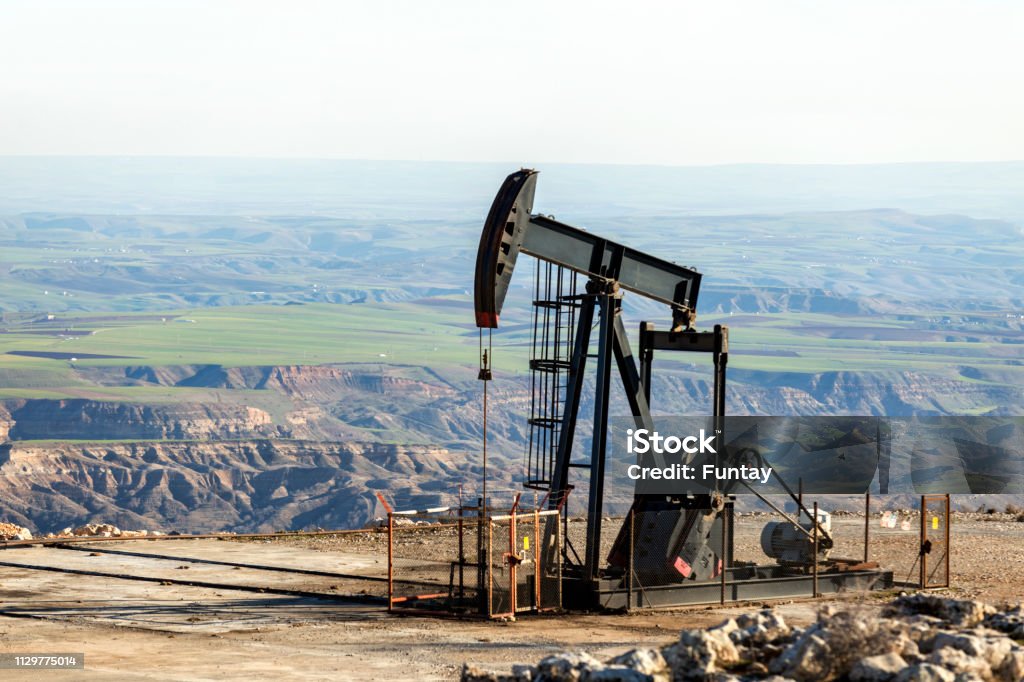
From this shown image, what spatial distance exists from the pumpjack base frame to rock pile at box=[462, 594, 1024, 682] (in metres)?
7.79

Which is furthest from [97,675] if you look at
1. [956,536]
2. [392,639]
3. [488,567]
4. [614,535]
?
[956,536]

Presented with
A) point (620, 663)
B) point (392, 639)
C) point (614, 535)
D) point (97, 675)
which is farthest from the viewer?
point (614, 535)

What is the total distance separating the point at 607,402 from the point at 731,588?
3055 mm

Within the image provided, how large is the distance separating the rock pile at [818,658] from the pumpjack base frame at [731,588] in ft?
25.6

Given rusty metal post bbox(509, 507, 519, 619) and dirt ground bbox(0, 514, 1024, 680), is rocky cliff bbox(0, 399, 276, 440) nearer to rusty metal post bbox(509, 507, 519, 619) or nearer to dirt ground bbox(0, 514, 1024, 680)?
dirt ground bbox(0, 514, 1024, 680)

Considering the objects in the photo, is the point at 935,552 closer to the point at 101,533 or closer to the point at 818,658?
the point at 818,658

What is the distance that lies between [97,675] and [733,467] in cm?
981

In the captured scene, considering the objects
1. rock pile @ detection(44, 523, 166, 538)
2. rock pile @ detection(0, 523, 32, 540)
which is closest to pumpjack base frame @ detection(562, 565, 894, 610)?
rock pile @ detection(44, 523, 166, 538)

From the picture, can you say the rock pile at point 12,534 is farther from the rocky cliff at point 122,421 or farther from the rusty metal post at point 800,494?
the rocky cliff at point 122,421

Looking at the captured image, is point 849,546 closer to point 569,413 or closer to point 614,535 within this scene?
point 614,535

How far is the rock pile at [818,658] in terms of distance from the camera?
12.7m

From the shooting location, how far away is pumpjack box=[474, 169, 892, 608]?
22.0 metres

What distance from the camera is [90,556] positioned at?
27.7 metres

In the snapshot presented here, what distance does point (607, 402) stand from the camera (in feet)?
75.4
